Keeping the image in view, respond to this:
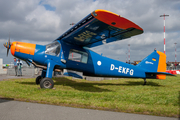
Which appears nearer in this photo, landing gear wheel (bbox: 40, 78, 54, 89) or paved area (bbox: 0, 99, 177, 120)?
paved area (bbox: 0, 99, 177, 120)

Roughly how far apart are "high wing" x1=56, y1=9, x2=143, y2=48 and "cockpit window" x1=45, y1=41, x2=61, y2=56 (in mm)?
430

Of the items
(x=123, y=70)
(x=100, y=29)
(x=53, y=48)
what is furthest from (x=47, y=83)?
(x=123, y=70)

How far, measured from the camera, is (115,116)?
3.28m

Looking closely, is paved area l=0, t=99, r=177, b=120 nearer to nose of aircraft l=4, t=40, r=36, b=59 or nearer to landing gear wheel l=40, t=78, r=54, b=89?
landing gear wheel l=40, t=78, r=54, b=89

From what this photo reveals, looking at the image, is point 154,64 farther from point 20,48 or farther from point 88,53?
point 20,48

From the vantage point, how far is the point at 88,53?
8328 millimetres

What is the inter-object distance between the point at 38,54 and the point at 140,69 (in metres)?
6.22

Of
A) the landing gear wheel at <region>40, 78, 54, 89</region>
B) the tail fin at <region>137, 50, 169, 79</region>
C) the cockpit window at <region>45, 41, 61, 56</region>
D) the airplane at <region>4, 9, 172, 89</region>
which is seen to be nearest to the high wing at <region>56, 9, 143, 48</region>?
the airplane at <region>4, 9, 172, 89</region>

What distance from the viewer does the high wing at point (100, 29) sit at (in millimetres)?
5102

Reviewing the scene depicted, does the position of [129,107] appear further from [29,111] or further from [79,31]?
[79,31]

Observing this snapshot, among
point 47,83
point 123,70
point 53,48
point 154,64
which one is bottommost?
point 47,83

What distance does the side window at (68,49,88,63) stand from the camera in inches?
316

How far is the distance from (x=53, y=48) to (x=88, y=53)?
76.5 inches

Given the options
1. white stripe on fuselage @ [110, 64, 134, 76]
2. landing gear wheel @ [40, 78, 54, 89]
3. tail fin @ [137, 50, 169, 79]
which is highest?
tail fin @ [137, 50, 169, 79]
